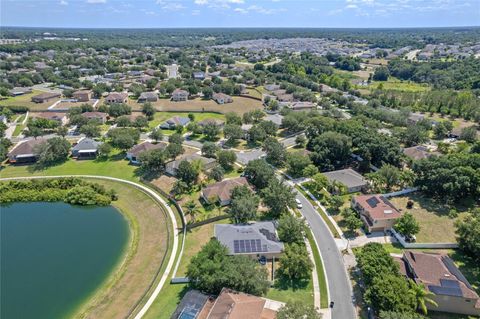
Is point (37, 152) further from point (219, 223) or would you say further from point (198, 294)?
point (198, 294)

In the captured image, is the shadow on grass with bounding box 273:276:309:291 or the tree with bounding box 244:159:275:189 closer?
the shadow on grass with bounding box 273:276:309:291

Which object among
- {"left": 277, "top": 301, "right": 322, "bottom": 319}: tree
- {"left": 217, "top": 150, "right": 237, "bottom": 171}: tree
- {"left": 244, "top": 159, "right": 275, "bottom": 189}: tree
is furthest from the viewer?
{"left": 217, "top": 150, "right": 237, "bottom": 171}: tree

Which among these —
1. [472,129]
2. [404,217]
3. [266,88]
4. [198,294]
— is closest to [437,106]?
[472,129]

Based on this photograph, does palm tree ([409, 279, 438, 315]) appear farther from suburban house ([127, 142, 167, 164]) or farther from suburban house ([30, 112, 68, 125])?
suburban house ([30, 112, 68, 125])

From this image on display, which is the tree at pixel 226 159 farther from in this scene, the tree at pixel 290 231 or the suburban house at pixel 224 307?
the suburban house at pixel 224 307

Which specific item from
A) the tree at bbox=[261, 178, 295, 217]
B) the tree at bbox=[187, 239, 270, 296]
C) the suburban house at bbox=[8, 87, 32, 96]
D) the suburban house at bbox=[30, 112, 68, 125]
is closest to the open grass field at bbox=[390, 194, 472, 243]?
the tree at bbox=[261, 178, 295, 217]

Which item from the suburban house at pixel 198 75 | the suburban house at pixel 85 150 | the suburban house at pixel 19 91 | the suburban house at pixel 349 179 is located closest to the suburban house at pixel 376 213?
the suburban house at pixel 349 179
